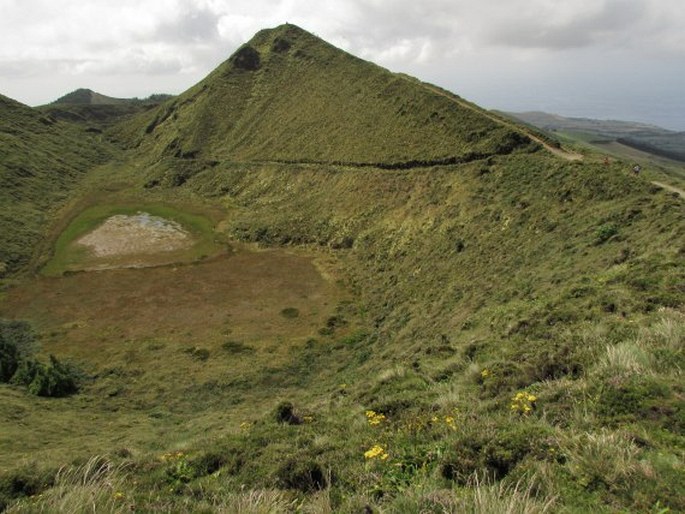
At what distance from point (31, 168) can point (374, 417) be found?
95.7 metres

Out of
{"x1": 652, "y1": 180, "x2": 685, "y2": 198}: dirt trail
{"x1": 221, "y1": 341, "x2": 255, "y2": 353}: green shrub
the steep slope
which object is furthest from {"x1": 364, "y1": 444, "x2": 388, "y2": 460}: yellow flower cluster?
the steep slope

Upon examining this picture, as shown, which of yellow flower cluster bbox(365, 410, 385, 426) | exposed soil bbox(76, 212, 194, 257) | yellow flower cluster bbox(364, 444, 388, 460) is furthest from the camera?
exposed soil bbox(76, 212, 194, 257)

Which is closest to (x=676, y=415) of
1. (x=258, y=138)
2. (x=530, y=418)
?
(x=530, y=418)

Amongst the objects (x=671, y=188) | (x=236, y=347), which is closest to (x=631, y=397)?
→ (x=236, y=347)

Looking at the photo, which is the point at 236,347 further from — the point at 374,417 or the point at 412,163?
the point at 412,163

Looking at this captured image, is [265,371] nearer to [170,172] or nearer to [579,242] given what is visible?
[579,242]

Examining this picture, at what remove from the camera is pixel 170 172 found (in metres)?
90.2

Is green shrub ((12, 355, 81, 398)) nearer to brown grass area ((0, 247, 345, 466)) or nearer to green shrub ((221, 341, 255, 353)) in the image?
brown grass area ((0, 247, 345, 466))

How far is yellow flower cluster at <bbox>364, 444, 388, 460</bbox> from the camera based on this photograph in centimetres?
905

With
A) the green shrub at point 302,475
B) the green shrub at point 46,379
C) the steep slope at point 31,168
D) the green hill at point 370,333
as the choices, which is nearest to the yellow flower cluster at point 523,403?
the green hill at point 370,333

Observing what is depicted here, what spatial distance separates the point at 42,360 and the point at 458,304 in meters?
28.6

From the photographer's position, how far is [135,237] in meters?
61.3

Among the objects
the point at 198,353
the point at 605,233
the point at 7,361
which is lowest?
the point at 198,353

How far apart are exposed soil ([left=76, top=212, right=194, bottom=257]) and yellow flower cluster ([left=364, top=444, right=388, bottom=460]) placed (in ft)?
168
